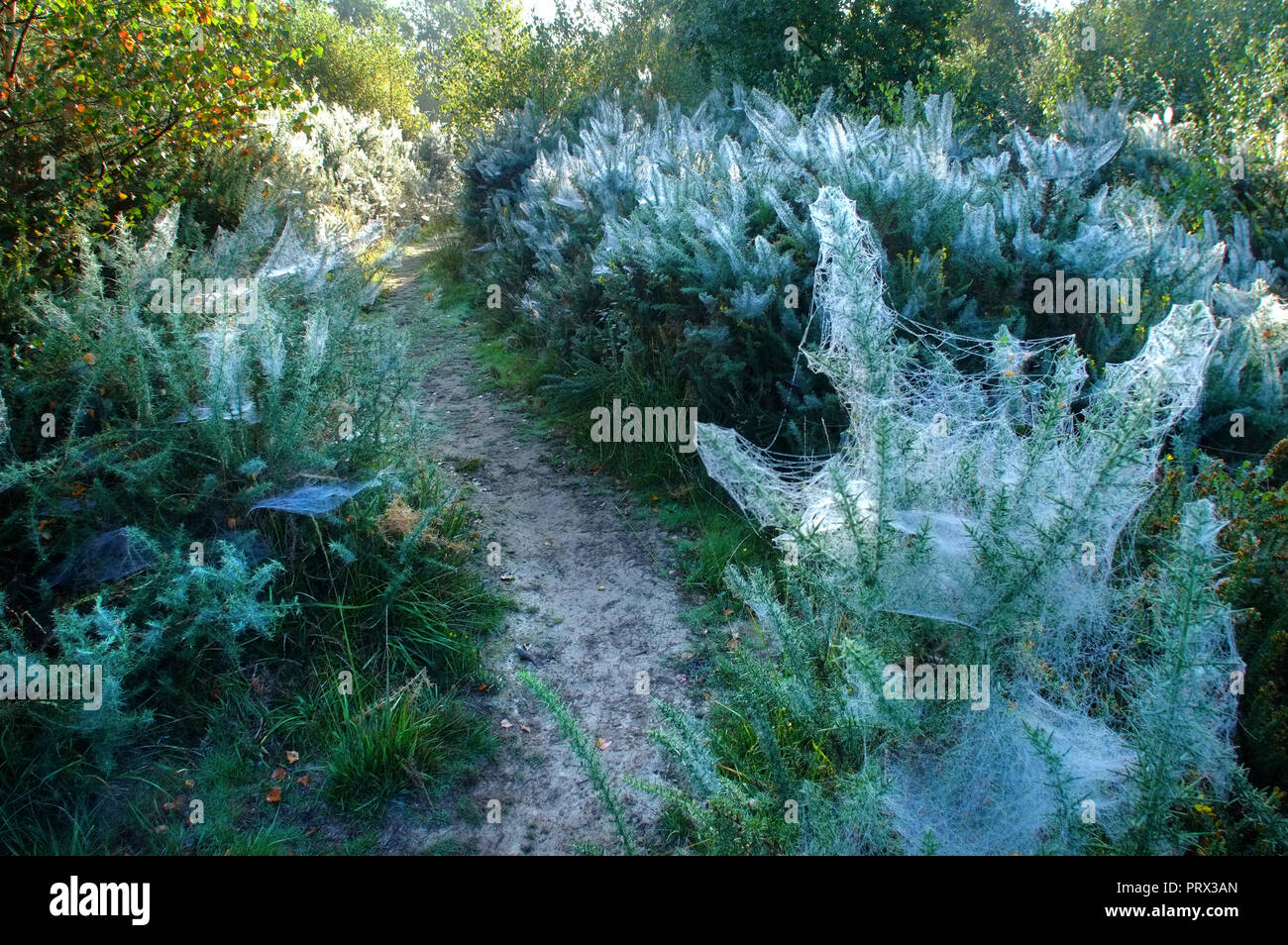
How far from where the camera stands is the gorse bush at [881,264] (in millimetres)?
4332

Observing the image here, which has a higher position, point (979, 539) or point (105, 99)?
point (105, 99)

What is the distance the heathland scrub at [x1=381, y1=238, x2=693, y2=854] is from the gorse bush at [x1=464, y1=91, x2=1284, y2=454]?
2.93ft

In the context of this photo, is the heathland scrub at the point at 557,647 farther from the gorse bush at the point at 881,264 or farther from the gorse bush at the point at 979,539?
A: the gorse bush at the point at 881,264

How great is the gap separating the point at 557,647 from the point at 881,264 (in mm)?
2575

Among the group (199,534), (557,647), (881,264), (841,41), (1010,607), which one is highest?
(841,41)

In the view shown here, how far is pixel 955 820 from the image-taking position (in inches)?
85.9

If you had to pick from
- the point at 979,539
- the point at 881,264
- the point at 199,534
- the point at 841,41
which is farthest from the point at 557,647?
the point at 841,41

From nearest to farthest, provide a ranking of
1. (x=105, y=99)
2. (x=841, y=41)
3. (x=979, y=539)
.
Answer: (x=979, y=539)
(x=105, y=99)
(x=841, y=41)

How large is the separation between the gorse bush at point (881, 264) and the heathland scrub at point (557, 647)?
893 mm

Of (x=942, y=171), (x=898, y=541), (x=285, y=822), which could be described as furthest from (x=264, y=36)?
(x=898, y=541)

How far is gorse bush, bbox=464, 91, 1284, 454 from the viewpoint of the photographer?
14.2 ft

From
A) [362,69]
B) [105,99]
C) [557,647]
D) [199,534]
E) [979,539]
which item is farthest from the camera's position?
[362,69]

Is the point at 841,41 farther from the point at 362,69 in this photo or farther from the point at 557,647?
the point at 362,69

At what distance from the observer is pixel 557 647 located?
377 cm
